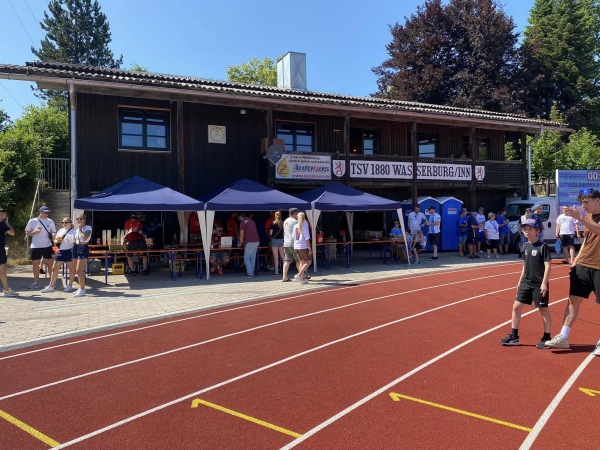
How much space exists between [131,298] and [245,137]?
9.32 metres

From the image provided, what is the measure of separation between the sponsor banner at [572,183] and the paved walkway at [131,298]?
532cm

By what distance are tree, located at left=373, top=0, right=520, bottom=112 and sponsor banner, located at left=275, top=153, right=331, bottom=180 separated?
59.9 feet

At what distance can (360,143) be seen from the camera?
21.5m

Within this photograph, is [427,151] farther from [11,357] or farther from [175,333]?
[11,357]

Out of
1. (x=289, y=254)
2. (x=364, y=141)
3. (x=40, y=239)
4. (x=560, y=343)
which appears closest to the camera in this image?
(x=560, y=343)

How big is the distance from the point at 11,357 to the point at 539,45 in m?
39.6

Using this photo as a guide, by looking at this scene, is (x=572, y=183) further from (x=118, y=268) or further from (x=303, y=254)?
(x=118, y=268)

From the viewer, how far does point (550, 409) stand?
4164 millimetres

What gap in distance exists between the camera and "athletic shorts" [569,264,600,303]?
5.58m

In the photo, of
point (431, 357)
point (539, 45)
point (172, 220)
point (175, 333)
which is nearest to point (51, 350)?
point (175, 333)

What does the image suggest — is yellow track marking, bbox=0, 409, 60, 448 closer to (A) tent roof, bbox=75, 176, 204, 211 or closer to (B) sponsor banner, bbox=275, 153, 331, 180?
(A) tent roof, bbox=75, 176, 204, 211

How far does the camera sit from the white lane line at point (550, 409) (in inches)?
141

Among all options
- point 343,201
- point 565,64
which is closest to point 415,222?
point 343,201

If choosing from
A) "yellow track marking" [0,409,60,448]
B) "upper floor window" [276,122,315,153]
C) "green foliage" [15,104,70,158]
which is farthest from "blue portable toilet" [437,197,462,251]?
"green foliage" [15,104,70,158]
